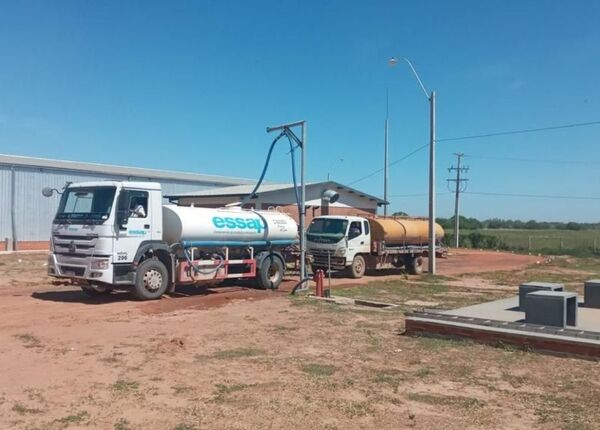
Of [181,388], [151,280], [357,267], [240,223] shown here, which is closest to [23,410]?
[181,388]

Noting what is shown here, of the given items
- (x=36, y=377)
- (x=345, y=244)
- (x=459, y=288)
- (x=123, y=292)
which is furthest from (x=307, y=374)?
(x=345, y=244)

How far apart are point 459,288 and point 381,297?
14.4 feet

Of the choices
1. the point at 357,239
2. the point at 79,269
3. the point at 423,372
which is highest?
the point at 357,239

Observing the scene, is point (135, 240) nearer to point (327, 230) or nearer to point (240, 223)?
point (240, 223)

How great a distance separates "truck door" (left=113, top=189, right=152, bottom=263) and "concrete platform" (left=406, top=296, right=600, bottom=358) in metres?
7.09

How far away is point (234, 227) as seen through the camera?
1725 cm

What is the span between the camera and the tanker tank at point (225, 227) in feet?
51.7

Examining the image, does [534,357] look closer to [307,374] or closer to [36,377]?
[307,374]

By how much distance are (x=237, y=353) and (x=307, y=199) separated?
2863cm

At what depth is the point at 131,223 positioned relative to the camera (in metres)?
14.4

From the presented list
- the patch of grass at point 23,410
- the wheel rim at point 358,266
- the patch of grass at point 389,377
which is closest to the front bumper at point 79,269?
the patch of grass at point 23,410

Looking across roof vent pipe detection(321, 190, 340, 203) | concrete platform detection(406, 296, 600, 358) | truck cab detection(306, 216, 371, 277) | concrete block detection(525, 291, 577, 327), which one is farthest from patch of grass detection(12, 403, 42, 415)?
roof vent pipe detection(321, 190, 340, 203)

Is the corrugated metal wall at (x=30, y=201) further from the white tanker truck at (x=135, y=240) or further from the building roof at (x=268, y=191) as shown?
the white tanker truck at (x=135, y=240)

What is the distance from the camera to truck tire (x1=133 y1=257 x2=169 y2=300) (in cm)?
1465
